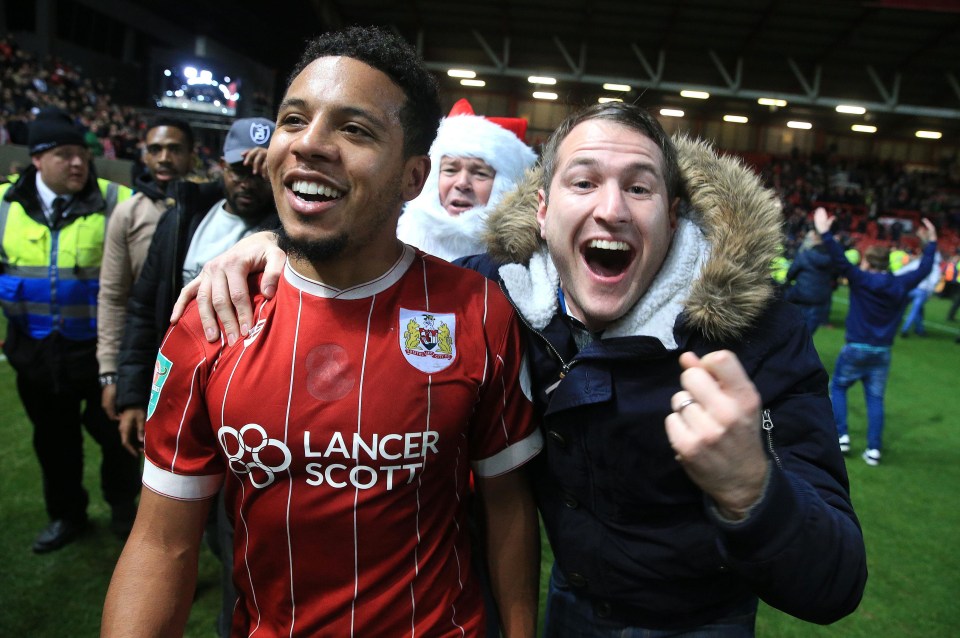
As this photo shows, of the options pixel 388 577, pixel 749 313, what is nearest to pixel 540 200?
pixel 749 313

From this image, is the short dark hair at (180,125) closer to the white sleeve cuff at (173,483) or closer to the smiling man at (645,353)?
the smiling man at (645,353)

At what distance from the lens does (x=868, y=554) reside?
420 cm

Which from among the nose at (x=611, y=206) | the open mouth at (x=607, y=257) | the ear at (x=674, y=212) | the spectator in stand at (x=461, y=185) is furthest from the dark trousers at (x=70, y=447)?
the ear at (x=674, y=212)

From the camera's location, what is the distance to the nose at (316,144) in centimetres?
138

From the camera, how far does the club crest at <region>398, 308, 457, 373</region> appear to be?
1.48 metres

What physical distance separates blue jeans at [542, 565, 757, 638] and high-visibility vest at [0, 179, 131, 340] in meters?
2.94

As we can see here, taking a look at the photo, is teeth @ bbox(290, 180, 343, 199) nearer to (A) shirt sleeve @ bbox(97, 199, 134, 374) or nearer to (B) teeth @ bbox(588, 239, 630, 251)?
(B) teeth @ bbox(588, 239, 630, 251)

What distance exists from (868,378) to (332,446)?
240 inches

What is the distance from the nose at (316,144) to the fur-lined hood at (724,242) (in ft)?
2.00

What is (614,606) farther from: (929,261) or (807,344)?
(929,261)

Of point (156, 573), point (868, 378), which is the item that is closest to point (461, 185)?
point (156, 573)

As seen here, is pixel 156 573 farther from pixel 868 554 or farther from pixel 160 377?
pixel 868 554

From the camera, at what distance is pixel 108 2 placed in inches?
963

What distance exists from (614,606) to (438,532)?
551mm
